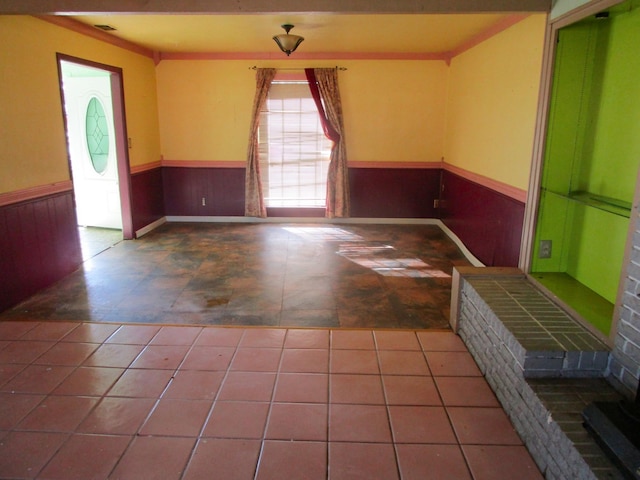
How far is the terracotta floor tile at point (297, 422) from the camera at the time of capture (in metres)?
2.06

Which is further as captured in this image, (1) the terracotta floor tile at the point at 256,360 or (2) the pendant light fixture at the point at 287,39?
(2) the pendant light fixture at the point at 287,39

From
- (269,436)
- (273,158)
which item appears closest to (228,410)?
(269,436)

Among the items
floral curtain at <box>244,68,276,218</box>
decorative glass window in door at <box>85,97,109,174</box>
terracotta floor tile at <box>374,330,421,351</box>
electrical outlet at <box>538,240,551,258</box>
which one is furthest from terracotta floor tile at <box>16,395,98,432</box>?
floral curtain at <box>244,68,276,218</box>

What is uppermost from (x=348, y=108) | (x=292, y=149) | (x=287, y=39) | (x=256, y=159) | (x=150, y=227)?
(x=287, y=39)

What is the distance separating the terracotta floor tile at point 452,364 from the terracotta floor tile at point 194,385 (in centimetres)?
124

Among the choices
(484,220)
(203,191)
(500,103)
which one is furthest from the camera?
(203,191)

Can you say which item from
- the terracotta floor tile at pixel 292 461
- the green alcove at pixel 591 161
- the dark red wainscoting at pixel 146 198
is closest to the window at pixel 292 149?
the dark red wainscoting at pixel 146 198

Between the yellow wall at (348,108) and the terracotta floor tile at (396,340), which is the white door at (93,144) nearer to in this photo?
the yellow wall at (348,108)

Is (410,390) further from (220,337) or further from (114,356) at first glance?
(114,356)

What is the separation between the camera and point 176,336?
2.98m

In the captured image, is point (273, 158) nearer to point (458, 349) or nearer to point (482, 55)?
point (482, 55)

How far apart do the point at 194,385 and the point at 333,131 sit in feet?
14.7

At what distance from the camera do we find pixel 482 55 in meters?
4.61

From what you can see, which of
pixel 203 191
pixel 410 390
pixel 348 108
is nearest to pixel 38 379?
pixel 410 390
